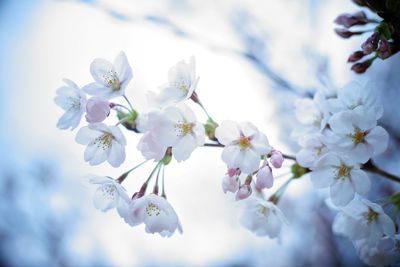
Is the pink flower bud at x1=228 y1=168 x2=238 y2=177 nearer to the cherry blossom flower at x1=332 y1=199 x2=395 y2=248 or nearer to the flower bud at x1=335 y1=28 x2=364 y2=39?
the cherry blossom flower at x1=332 y1=199 x2=395 y2=248

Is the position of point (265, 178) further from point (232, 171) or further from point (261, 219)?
point (261, 219)

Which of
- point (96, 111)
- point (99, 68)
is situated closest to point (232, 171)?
point (96, 111)

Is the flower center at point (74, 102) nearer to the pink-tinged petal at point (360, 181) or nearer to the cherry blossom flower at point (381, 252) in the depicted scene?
the pink-tinged petal at point (360, 181)

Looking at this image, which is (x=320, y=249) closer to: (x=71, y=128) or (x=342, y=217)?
(x=342, y=217)

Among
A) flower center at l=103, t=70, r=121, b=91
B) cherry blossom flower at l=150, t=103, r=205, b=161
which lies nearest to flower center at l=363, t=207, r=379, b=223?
cherry blossom flower at l=150, t=103, r=205, b=161

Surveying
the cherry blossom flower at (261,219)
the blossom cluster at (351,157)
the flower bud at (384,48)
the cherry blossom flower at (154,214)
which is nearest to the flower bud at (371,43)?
the flower bud at (384,48)

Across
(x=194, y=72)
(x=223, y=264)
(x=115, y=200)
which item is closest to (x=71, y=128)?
(x=115, y=200)
